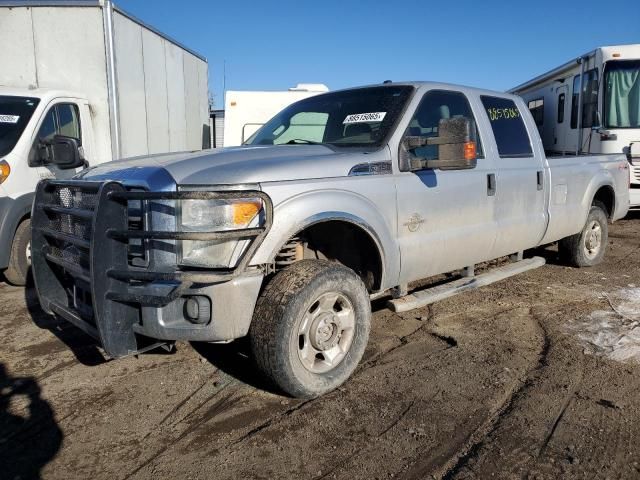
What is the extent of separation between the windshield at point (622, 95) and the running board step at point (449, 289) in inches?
230

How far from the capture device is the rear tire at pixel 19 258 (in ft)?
19.7

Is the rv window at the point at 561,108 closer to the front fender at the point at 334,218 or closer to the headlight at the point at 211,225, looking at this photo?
the front fender at the point at 334,218

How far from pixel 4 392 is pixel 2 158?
126 inches

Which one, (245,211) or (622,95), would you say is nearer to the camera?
(245,211)

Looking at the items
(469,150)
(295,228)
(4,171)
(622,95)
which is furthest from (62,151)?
(622,95)

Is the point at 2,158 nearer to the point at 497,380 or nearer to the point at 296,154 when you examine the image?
the point at 296,154

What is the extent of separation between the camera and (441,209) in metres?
4.27

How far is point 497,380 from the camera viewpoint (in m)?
3.68

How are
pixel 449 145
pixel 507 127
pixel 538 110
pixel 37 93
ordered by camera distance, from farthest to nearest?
pixel 538 110 < pixel 37 93 < pixel 507 127 < pixel 449 145

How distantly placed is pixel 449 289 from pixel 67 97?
518 centimetres

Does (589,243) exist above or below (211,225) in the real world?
below

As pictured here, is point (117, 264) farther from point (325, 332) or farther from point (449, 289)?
point (449, 289)

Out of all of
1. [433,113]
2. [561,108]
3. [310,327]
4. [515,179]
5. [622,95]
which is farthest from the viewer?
[561,108]

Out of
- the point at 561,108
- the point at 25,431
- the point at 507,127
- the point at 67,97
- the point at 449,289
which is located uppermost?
the point at 561,108
